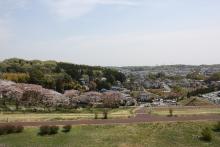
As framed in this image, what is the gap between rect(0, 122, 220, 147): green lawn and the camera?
3556cm

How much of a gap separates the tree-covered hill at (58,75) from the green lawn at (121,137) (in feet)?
197

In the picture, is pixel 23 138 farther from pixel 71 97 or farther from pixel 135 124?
pixel 71 97

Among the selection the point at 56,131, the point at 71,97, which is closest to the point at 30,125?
the point at 56,131

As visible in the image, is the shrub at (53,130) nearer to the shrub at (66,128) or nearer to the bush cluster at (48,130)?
the bush cluster at (48,130)

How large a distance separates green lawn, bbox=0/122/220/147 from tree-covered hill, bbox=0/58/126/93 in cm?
5999

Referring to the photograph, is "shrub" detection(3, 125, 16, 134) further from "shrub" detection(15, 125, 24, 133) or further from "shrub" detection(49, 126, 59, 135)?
"shrub" detection(49, 126, 59, 135)

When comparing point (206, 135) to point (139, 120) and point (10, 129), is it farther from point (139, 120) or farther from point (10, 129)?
point (10, 129)

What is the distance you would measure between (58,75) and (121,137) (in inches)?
2903

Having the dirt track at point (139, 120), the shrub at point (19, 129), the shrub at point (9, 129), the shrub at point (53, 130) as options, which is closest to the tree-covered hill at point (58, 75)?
the dirt track at point (139, 120)

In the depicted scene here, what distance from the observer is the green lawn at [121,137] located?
35562 mm

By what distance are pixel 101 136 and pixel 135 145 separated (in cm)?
351

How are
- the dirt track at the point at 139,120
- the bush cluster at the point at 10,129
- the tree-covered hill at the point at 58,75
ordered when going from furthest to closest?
the tree-covered hill at the point at 58,75, the dirt track at the point at 139,120, the bush cluster at the point at 10,129

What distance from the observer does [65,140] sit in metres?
36.1

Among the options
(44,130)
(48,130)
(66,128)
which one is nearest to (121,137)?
(66,128)
